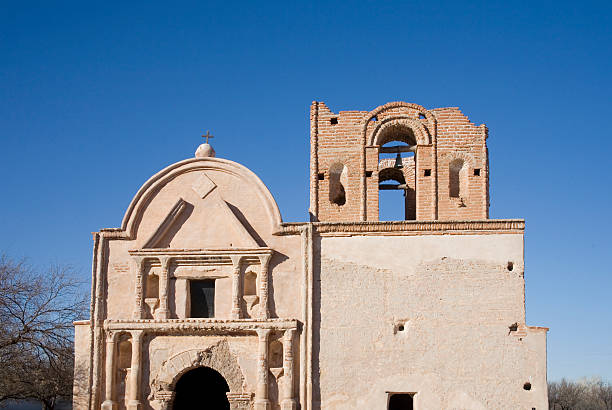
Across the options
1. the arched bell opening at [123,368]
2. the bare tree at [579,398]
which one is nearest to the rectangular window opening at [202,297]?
the arched bell opening at [123,368]

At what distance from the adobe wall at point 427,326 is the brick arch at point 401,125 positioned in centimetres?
202

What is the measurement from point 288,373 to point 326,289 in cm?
174

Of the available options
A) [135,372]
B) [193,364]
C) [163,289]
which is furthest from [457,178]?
[135,372]

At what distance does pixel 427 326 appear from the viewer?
14375 millimetres

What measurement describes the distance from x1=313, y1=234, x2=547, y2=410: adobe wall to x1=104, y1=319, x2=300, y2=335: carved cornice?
81cm

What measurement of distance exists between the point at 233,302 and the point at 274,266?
3.48 feet

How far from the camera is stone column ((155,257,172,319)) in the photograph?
15.1 m

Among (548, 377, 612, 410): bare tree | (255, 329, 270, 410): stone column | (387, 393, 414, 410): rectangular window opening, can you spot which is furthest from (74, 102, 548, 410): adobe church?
(548, 377, 612, 410): bare tree

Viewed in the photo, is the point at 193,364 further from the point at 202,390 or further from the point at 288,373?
the point at 288,373

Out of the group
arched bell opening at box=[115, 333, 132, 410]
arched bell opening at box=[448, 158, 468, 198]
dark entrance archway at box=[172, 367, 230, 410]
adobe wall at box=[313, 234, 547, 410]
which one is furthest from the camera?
dark entrance archway at box=[172, 367, 230, 410]

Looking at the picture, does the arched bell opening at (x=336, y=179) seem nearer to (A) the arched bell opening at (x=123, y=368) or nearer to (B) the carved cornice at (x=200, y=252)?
(B) the carved cornice at (x=200, y=252)

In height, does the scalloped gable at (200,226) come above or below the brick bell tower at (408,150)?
below

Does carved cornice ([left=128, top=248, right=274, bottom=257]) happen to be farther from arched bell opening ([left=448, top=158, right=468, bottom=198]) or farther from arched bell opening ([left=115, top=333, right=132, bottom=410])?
A: arched bell opening ([left=448, top=158, right=468, bottom=198])

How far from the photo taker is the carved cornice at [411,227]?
14.6m
